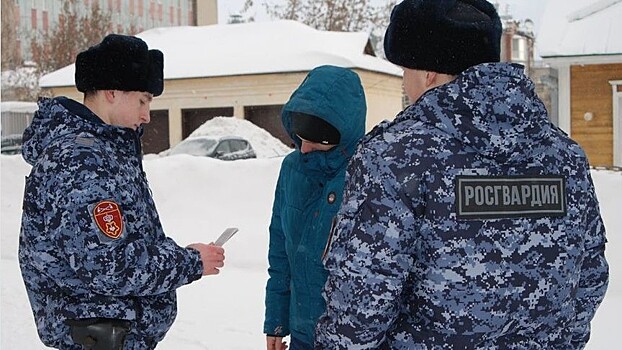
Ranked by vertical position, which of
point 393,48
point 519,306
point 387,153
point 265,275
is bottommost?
Result: point 265,275

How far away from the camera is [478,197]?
70.3 inches

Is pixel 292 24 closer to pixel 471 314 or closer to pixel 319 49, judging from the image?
pixel 319 49

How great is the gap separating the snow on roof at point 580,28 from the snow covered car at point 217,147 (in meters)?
7.34

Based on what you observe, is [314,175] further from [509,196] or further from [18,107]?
[18,107]

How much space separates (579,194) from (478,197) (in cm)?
32

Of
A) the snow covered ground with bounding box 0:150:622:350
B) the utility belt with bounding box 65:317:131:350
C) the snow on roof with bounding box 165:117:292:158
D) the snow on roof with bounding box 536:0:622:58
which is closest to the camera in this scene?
the utility belt with bounding box 65:317:131:350

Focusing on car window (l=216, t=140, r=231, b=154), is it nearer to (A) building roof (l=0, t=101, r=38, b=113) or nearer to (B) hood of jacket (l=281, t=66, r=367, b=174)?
(A) building roof (l=0, t=101, r=38, b=113)

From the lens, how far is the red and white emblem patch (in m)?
2.32

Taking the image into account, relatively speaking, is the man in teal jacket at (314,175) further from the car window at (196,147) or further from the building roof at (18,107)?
the building roof at (18,107)

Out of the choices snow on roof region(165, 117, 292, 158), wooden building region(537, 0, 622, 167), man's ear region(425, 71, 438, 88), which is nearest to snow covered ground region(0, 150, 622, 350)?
man's ear region(425, 71, 438, 88)

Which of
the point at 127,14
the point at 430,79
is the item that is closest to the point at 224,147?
the point at 430,79

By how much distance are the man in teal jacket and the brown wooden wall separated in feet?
41.9

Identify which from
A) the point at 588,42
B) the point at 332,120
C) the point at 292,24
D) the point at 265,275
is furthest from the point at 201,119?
the point at 332,120

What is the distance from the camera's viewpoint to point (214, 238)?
8.57 metres
